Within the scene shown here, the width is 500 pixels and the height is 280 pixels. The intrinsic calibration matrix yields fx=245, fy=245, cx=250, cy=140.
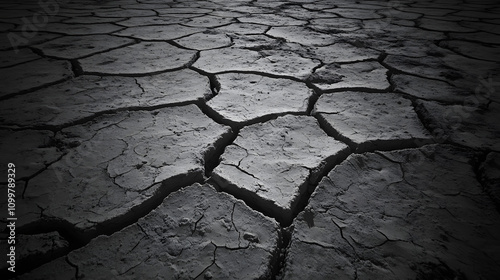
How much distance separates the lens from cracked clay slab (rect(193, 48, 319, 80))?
4.63ft

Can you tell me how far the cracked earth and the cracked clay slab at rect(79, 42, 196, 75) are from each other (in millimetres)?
17

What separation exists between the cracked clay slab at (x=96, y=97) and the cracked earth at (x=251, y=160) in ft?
0.03

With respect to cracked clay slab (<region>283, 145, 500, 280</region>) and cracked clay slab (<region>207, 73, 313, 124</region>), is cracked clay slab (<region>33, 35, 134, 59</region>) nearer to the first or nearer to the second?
cracked clay slab (<region>207, 73, 313, 124</region>)

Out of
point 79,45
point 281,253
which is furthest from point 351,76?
point 79,45

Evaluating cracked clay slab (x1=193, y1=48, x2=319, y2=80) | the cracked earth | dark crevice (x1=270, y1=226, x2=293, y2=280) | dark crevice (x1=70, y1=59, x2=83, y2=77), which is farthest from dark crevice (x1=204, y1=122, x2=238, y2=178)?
dark crevice (x1=70, y1=59, x2=83, y2=77)

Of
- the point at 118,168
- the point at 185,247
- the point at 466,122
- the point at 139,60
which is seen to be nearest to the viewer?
the point at 185,247

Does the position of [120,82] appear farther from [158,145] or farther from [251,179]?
[251,179]

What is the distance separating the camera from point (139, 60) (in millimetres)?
1509

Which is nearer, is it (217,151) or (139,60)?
(217,151)

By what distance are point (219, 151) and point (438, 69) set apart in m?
1.42

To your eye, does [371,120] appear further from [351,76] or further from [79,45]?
[79,45]

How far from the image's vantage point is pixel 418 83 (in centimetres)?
129

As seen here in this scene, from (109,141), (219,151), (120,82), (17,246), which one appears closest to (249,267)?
(219,151)

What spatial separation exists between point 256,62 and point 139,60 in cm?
72
